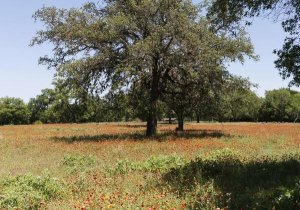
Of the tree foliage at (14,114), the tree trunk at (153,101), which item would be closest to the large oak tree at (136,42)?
the tree trunk at (153,101)

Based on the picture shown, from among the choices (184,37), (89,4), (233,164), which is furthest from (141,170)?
(89,4)

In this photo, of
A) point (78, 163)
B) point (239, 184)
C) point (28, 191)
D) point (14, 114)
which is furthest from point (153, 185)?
point (14, 114)

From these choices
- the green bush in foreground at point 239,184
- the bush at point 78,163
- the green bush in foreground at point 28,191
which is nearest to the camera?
the green bush in foreground at point 239,184

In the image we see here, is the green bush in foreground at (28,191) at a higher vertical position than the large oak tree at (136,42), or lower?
lower

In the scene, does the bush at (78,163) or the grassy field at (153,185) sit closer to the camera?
the grassy field at (153,185)

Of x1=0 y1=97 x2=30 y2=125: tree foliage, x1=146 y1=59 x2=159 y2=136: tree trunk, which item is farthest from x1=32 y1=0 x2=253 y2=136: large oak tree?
x1=0 y1=97 x2=30 y2=125: tree foliage

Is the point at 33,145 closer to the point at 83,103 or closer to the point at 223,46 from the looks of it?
the point at 83,103

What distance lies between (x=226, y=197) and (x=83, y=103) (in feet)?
70.4

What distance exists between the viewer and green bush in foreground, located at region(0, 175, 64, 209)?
9112 mm

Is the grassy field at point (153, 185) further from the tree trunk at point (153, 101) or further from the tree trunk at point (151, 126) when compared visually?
the tree trunk at point (151, 126)

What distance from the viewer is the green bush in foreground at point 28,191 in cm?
911

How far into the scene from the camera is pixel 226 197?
9414 millimetres

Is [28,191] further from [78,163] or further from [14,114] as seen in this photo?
[14,114]

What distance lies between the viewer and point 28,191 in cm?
1010
